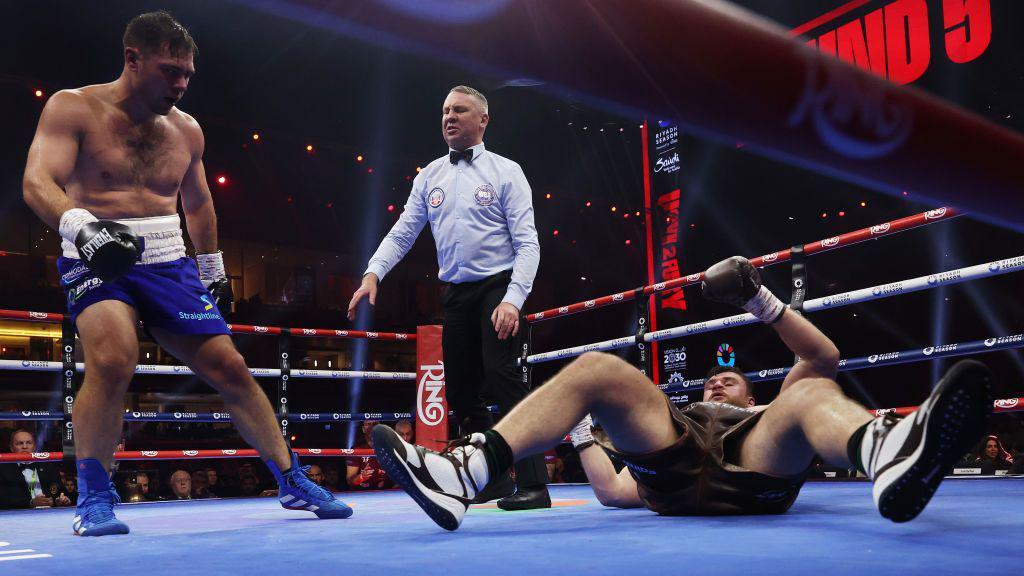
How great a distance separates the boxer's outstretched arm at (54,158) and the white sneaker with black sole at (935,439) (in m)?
1.62

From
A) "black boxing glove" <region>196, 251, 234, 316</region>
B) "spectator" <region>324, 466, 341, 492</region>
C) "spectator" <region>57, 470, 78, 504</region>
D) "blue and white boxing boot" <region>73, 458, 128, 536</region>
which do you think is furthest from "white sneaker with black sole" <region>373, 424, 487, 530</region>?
"spectator" <region>57, 470, 78, 504</region>

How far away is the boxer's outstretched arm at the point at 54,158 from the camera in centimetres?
176

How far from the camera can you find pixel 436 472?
1334 mm

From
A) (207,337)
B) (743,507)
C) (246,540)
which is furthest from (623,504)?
(207,337)

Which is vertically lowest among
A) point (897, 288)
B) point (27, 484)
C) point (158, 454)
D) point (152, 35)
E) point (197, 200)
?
A: point (27, 484)

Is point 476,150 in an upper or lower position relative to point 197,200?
upper

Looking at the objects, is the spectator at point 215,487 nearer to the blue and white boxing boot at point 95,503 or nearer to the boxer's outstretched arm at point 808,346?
the blue and white boxing boot at point 95,503

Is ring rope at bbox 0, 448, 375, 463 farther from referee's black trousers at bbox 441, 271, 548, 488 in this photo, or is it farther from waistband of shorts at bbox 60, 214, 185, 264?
waistband of shorts at bbox 60, 214, 185, 264

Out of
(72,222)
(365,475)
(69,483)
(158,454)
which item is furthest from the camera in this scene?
(69,483)

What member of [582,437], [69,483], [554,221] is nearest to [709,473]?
[582,437]

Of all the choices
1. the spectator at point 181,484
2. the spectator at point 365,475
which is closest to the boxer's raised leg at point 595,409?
the spectator at point 365,475

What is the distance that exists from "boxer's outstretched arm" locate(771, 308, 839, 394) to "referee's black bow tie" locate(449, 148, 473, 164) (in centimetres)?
127

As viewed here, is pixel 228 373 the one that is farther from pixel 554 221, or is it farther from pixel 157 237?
pixel 554 221

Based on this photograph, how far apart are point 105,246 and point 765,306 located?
51.0 inches
